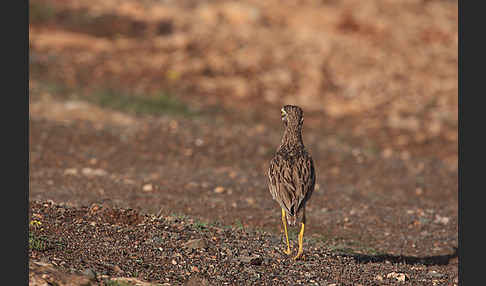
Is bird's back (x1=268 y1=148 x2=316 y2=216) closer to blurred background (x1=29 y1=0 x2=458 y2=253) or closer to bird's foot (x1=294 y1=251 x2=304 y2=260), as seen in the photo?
bird's foot (x1=294 y1=251 x2=304 y2=260)

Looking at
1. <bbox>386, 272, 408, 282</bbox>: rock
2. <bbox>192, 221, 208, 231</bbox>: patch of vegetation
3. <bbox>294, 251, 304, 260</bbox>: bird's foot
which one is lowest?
<bbox>386, 272, 408, 282</bbox>: rock

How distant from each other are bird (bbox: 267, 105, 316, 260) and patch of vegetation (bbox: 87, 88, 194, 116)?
9090 mm

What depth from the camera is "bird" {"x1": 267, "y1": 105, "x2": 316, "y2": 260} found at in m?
7.45

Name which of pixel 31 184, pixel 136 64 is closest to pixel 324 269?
pixel 31 184

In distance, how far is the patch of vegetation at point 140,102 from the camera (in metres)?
17.0

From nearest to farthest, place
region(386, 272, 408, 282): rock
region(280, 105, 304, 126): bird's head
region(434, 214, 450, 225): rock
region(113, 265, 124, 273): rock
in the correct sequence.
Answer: region(113, 265, 124, 273): rock, region(386, 272, 408, 282): rock, region(280, 105, 304, 126): bird's head, region(434, 214, 450, 225): rock

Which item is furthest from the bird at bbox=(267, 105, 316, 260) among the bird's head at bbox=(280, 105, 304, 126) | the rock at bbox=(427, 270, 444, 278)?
the rock at bbox=(427, 270, 444, 278)

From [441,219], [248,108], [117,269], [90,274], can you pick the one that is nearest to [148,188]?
[441,219]

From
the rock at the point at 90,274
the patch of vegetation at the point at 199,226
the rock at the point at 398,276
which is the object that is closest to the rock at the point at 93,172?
the patch of vegetation at the point at 199,226

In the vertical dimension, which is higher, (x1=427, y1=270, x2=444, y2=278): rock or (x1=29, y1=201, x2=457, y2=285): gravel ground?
(x1=29, y1=201, x2=457, y2=285): gravel ground

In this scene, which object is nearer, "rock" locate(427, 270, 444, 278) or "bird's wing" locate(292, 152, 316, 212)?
"bird's wing" locate(292, 152, 316, 212)

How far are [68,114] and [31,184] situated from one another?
436cm

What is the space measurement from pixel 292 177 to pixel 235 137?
8.13m

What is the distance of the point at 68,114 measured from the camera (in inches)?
637
